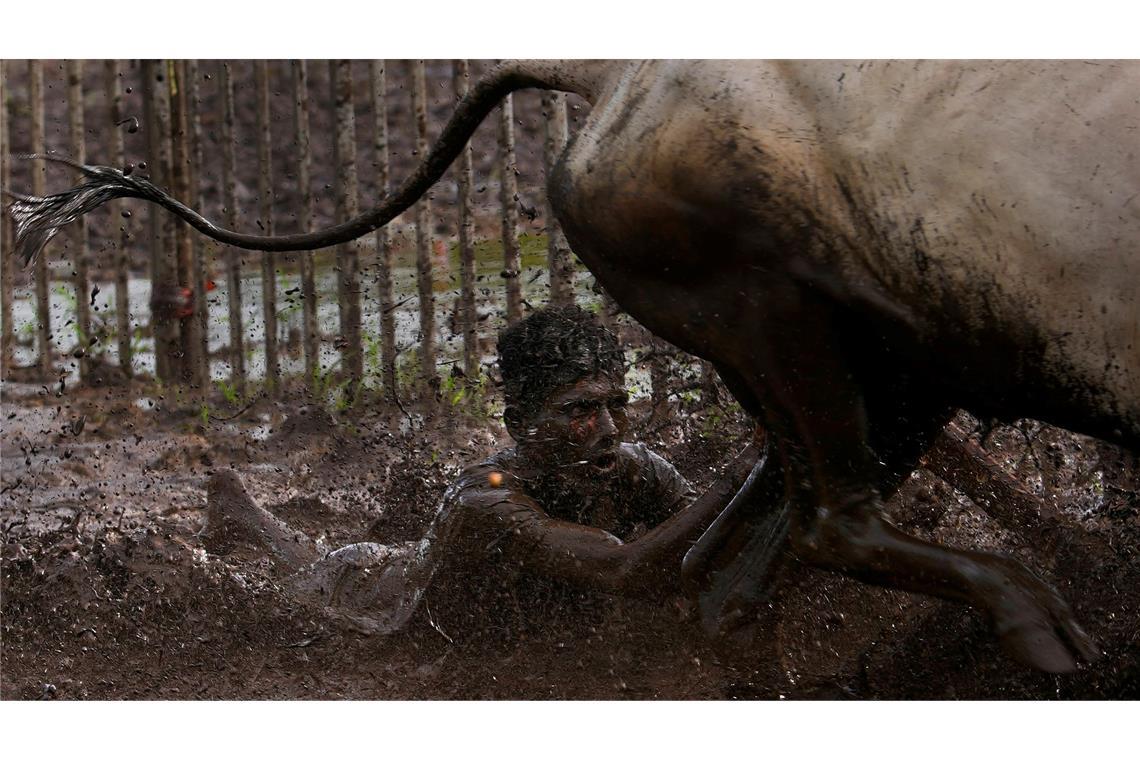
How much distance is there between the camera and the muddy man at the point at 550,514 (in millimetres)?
4117

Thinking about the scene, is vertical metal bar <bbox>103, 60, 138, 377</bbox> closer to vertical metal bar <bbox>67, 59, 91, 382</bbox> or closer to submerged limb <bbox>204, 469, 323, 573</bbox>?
vertical metal bar <bbox>67, 59, 91, 382</bbox>

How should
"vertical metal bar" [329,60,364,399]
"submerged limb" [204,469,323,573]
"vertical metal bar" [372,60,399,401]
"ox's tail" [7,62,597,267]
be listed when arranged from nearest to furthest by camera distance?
1. "ox's tail" [7,62,597,267]
2. "submerged limb" [204,469,323,573]
3. "vertical metal bar" [372,60,399,401]
4. "vertical metal bar" [329,60,364,399]

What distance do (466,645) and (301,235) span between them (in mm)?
1297

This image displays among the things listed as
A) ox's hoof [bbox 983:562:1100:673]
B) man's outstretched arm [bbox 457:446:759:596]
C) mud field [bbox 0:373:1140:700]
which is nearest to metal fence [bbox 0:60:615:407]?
mud field [bbox 0:373:1140:700]

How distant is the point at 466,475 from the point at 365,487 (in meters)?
1.27

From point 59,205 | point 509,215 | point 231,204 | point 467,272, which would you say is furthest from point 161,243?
point 59,205

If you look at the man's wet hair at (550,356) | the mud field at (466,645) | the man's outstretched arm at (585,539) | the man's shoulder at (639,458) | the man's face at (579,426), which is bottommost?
the mud field at (466,645)

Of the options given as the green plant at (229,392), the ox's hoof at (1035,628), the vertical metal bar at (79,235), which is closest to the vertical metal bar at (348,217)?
the green plant at (229,392)

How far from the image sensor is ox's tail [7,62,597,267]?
4.01 metres

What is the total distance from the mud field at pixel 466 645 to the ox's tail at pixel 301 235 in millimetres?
1215

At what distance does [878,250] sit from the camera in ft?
11.2

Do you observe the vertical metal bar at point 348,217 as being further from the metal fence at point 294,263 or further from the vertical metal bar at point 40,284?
the vertical metal bar at point 40,284

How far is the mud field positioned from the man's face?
0.46 metres

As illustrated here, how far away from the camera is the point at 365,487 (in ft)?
18.2
